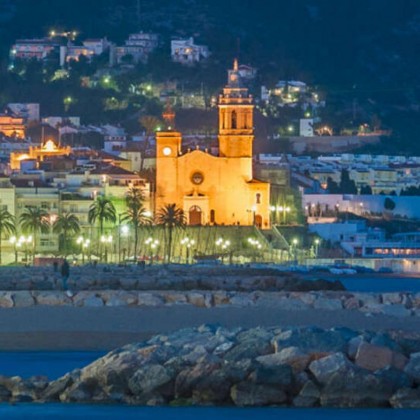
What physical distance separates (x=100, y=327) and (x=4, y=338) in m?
1.52

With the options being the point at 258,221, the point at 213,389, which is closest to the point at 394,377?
the point at 213,389

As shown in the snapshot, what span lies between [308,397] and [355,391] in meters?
0.55

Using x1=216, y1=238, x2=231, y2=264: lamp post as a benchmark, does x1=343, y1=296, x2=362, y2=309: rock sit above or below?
below

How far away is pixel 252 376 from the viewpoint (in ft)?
119

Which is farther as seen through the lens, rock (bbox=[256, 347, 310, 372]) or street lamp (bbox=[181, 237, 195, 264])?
street lamp (bbox=[181, 237, 195, 264])

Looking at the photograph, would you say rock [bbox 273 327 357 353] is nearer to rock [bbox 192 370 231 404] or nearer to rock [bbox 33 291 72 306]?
rock [bbox 192 370 231 404]

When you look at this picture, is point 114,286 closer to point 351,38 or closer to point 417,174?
point 417,174

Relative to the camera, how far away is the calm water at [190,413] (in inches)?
1382

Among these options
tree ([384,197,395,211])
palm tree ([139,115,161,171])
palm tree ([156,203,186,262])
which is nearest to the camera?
palm tree ([156,203,186,262])

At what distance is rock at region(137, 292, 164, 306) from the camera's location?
45.7 meters

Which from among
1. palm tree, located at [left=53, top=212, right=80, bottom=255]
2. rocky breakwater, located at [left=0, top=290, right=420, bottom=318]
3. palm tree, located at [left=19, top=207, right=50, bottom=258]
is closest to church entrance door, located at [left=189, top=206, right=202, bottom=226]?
palm tree, located at [left=53, top=212, right=80, bottom=255]

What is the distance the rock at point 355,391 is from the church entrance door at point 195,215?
54744mm

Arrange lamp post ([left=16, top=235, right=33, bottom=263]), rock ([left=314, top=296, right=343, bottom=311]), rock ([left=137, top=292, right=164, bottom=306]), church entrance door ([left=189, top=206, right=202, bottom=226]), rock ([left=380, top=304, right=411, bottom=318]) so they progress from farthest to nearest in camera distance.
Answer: church entrance door ([left=189, top=206, right=202, bottom=226]) → lamp post ([left=16, top=235, right=33, bottom=263]) → rock ([left=137, top=292, right=164, bottom=306]) → rock ([left=314, top=296, right=343, bottom=311]) → rock ([left=380, top=304, right=411, bottom=318])

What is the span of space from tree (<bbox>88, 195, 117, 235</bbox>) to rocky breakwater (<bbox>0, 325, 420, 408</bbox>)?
4603 cm
